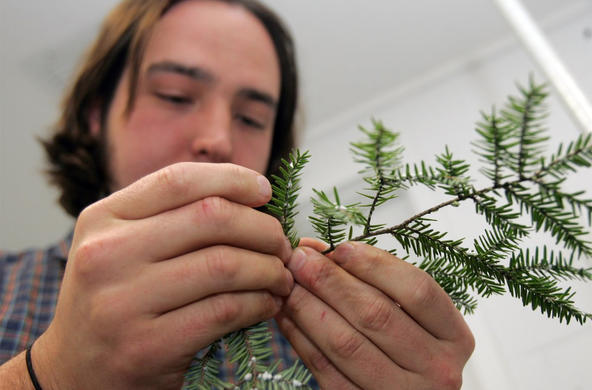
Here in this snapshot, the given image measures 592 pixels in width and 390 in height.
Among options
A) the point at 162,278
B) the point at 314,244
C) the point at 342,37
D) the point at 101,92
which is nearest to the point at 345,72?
the point at 342,37

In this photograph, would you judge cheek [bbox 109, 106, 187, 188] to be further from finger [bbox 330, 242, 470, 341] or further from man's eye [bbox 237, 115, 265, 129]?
finger [bbox 330, 242, 470, 341]

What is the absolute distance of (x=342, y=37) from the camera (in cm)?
204

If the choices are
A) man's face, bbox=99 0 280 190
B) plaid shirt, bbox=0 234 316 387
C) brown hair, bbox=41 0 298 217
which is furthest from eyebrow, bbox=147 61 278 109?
plaid shirt, bbox=0 234 316 387

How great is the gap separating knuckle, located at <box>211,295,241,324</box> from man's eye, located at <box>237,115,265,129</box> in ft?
1.95

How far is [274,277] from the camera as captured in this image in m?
0.37

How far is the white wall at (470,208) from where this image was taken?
1.72ft

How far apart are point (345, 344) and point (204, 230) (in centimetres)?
16

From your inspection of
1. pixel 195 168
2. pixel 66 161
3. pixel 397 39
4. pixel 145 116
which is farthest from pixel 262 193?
pixel 397 39

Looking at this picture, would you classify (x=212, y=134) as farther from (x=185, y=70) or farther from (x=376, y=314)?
(x=376, y=314)

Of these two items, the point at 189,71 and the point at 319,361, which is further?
the point at 189,71

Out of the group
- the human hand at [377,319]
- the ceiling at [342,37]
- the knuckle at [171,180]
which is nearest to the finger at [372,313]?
the human hand at [377,319]

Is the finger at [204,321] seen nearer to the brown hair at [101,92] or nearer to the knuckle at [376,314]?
the knuckle at [376,314]

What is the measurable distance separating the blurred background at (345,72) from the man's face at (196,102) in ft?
1.32

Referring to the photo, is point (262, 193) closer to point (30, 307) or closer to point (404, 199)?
point (404, 199)
